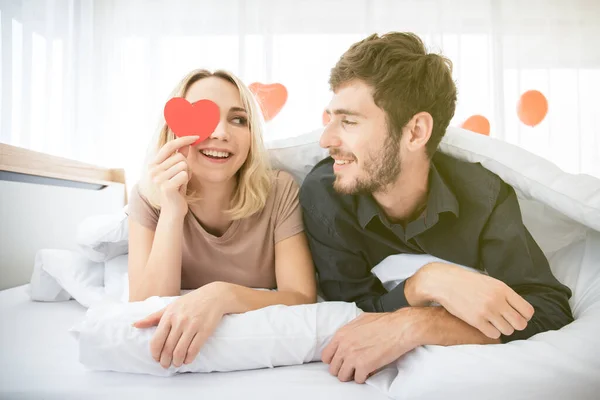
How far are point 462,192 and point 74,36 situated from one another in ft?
9.96

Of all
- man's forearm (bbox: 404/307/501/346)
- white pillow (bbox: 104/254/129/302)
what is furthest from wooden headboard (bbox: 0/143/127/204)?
man's forearm (bbox: 404/307/501/346)

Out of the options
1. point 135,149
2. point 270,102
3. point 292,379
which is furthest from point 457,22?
point 292,379

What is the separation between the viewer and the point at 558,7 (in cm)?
326

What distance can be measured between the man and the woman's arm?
44 mm

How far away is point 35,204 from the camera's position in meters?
1.51

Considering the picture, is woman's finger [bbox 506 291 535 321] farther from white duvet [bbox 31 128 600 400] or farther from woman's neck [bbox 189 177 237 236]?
woman's neck [bbox 189 177 237 236]

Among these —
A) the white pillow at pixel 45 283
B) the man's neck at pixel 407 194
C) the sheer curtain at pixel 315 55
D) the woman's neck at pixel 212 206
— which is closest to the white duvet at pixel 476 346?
the man's neck at pixel 407 194

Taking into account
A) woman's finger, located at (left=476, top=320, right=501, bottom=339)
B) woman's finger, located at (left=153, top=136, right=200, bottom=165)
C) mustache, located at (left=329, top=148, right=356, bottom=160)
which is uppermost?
woman's finger, located at (left=153, top=136, right=200, bottom=165)

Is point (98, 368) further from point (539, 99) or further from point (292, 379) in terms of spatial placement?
point (539, 99)

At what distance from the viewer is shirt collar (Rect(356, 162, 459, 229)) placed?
940 mm

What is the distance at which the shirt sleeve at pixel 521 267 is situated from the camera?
2.62 ft

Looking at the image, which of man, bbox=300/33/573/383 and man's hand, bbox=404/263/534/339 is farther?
man, bbox=300/33/573/383

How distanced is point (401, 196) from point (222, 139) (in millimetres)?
472

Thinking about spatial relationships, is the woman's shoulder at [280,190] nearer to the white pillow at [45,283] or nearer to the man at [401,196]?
the man at [401,196]
